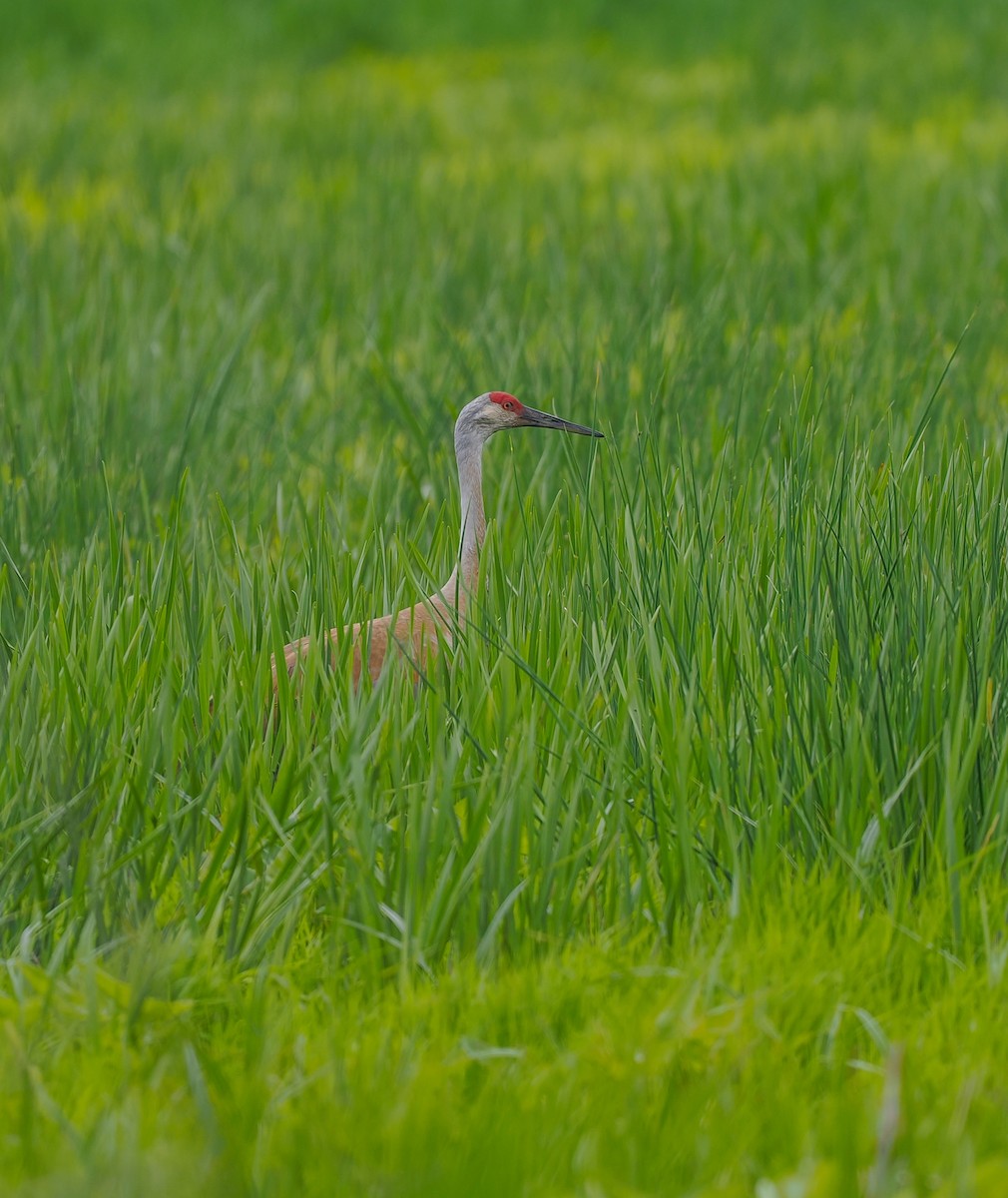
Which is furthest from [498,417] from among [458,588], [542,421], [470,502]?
[458,588]

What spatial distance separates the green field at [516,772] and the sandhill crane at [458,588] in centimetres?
6

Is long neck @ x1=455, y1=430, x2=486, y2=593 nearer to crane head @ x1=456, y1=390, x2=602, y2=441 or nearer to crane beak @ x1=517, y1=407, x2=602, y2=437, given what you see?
crane head @ x1=456, y1=390, x2=602, y2=441

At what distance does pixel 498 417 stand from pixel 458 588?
72 cm

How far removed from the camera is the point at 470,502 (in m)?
3.46

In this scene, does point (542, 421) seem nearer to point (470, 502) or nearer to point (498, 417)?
point (498, 417)

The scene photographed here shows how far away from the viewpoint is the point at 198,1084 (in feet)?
5.83

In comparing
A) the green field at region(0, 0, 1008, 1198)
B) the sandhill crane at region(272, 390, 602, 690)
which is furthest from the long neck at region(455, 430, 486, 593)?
the green field at region(0, 0, 1008, 1198)

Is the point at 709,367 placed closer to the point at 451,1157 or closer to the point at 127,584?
the point at 127,584

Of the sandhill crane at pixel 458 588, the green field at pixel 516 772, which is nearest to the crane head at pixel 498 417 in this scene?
the sandhill crane at pixel 458 588

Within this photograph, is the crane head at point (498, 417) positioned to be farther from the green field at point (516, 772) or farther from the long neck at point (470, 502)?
the green field at point (516, 772)

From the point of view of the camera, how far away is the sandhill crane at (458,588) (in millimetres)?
2814

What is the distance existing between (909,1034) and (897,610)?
2.87 ft

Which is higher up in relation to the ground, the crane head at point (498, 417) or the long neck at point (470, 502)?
the crane head at point (498, 417)

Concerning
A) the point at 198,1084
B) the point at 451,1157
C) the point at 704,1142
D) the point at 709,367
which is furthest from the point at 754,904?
the point at 709,367
